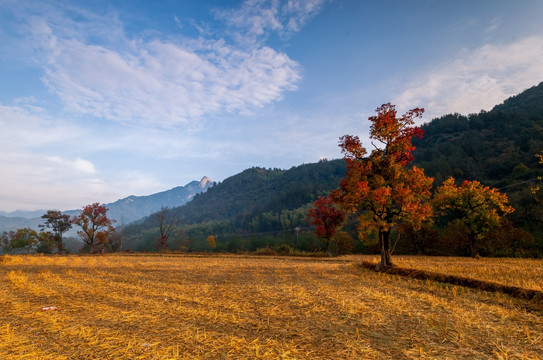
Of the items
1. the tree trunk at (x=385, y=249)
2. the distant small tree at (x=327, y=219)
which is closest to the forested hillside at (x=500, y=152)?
the distant small tree at (x=327, y=219)

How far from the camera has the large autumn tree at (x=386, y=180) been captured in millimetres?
16078

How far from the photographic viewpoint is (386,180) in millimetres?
16969

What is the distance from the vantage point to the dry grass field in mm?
4617

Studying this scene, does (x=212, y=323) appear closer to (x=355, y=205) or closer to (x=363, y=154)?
(x=355, y=205)

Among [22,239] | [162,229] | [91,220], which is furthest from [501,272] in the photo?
[22,239]

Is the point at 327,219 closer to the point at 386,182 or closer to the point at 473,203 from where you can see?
the point at 473,203

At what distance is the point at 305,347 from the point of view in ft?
15.7

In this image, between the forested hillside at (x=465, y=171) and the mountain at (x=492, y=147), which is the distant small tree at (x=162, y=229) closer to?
the forested hillside at (x=465, y=171)

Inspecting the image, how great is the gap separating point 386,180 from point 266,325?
13.8 m

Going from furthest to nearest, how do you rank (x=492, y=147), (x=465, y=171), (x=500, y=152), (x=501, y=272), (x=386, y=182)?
(x=492, y=147), (x=500, y=152), (x=465, y=171), (x=386, y=182), (x=501, y=272)

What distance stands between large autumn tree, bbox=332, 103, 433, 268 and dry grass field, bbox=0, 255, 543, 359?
6696 mm

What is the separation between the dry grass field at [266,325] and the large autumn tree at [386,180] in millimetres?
6696

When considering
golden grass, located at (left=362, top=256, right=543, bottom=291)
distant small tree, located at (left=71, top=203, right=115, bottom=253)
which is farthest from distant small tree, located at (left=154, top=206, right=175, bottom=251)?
golden grass, located at (left=362, top=256, right=543, bottom=291)

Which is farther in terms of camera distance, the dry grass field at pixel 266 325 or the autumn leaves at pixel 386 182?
the autumn leaves at pixel 386 182
